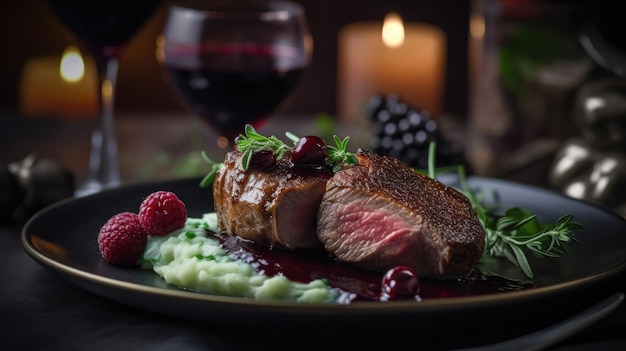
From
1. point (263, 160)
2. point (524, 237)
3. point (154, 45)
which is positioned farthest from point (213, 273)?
point (154, 45)

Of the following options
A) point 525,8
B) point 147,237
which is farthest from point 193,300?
point 525,8

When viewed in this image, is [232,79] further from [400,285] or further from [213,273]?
[400,285]

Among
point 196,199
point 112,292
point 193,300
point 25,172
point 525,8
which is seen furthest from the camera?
point 525,8

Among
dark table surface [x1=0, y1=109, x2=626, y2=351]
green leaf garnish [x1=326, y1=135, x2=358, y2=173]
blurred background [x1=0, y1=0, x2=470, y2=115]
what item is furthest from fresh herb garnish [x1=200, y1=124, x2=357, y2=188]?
blurred background [x1=0, y1=0, x2=470, y2=115]

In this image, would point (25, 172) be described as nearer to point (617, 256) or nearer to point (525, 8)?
point (617, 256)

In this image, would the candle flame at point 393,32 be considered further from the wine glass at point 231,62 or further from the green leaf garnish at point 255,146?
the green leaf garnish at point 255,146

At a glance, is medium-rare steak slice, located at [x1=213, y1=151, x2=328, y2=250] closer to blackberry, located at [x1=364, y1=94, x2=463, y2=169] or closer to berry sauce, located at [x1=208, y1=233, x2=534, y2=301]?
berry sauce, located at [x1=208, y1=233, x2=534, y2=301]
